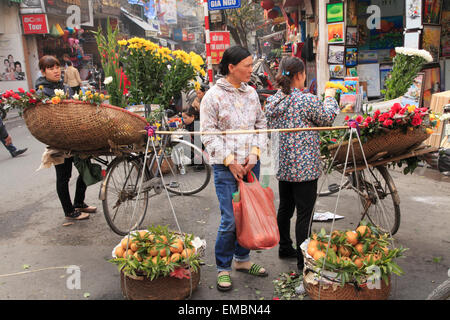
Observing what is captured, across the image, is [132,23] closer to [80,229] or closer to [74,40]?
[74,40]

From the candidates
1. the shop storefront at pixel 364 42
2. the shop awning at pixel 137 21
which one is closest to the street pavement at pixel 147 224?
the shop storefront at pixel 364 42

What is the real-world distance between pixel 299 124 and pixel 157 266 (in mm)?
1441

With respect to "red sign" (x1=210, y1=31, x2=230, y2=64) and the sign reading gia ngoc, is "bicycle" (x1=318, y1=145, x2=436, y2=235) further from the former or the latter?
"red sign" (x1=210, y1=31, x2=230, y2=64)

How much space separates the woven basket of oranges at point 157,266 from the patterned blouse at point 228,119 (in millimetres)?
691

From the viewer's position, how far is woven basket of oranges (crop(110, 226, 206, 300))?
115 inches

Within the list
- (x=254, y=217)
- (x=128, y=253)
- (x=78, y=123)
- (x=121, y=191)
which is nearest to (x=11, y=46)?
(x=121, y=191)

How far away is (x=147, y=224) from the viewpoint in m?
4.83

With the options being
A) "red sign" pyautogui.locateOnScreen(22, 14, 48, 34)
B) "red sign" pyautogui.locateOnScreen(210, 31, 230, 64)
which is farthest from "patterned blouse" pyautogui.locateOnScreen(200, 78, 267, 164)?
"red sign" pyautogui.locateOnScreen(22, 14, 48, 34)

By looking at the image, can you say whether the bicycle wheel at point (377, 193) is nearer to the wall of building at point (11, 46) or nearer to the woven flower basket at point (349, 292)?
the woven flower basket at point (349, 292)

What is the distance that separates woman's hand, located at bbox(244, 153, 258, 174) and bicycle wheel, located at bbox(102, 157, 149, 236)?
1695mm

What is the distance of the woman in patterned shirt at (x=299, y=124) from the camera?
3.15 meters

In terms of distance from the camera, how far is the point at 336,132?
378cm

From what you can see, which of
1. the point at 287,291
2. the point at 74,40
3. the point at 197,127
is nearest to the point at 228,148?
the point at 287,291

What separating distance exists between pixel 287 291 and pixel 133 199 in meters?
2.11
